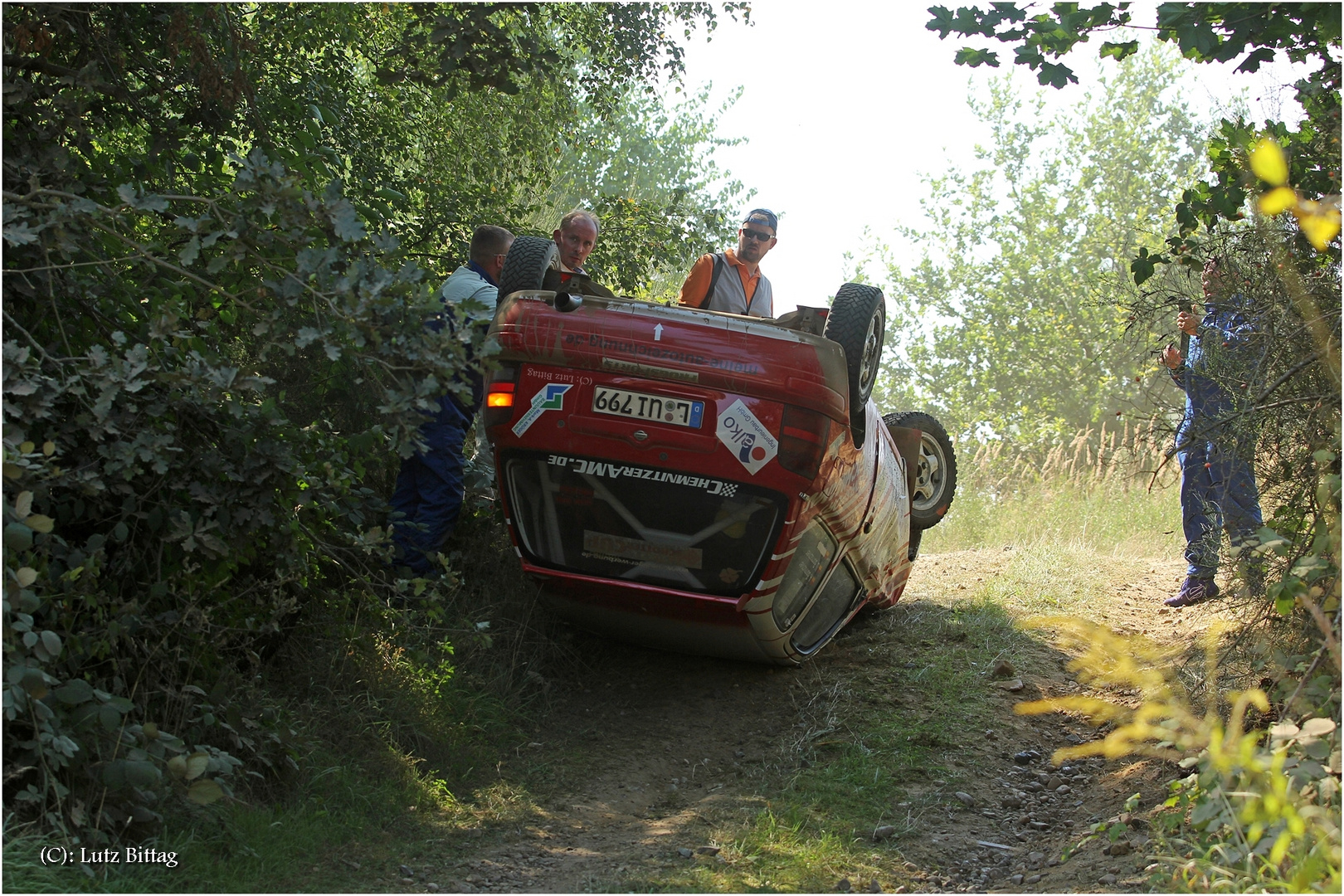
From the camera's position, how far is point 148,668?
3.92 meters

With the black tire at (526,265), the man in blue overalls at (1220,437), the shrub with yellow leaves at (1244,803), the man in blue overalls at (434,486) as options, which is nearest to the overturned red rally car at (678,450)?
the black tire at (526,265)

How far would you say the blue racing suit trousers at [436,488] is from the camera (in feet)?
19.0

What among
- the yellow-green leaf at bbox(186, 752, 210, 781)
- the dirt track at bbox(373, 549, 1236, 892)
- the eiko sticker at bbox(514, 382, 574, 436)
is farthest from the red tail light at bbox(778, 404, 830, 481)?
the yellow-green leaf at bbox(186, 752, 210, 781)

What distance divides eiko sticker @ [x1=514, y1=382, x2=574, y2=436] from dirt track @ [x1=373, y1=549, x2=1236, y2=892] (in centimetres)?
147

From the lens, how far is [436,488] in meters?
5.83

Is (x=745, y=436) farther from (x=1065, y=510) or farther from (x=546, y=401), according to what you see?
(x=1065, y=510)

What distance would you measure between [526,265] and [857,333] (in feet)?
Result: 5.30

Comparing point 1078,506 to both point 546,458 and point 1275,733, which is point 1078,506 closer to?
point 546,458

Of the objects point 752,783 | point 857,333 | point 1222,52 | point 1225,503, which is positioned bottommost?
point 752,783

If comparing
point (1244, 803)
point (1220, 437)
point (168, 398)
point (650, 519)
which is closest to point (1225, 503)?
point (1220, 437)

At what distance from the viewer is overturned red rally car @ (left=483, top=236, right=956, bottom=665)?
4762 millimetres

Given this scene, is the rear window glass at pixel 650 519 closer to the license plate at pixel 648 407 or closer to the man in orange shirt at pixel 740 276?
the license plate at pixel 648 407

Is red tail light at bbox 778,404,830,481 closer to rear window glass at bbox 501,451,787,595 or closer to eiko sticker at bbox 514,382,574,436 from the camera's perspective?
rear window glass at bbox 501,451,787,595

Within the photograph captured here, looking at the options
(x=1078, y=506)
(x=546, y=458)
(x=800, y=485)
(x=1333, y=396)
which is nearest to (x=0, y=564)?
(x=546, y=458)
